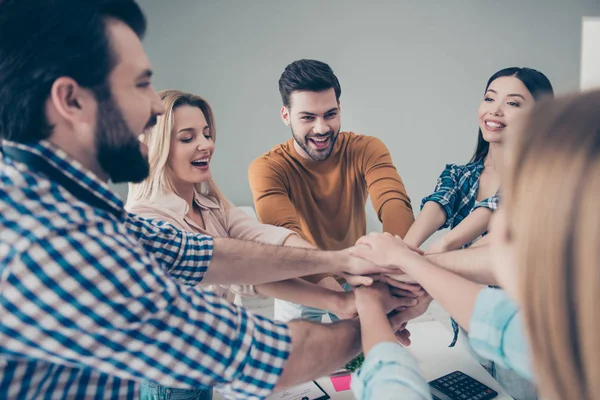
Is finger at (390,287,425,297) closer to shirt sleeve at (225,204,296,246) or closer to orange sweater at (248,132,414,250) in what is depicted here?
shirt sleeve at (225,204,296,246)

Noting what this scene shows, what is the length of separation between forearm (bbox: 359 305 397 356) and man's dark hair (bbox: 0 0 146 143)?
75 centimetres

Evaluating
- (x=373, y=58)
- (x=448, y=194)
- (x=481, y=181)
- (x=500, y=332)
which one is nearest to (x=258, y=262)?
(x=500, y=332)

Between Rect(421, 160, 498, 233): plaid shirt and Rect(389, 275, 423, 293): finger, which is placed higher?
Rect(421, 160, 498, 233): plaid shirt

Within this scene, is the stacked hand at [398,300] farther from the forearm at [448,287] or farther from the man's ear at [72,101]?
the man's ear at [72,101]

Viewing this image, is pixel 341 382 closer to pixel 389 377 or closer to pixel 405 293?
pixel 405 293

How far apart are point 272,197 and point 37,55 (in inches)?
42.9

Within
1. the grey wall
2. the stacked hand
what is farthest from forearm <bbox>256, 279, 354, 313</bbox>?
the grey wall

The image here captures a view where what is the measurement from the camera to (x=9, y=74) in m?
0.77

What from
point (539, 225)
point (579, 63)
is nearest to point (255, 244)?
point (539, 225)

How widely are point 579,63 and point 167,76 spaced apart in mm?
3910

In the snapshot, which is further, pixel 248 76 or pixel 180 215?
pixel 248 76

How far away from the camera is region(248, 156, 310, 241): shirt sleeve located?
1685 mm

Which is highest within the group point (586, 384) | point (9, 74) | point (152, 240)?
point (9, 74)

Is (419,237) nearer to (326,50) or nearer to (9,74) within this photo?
(9,74)
